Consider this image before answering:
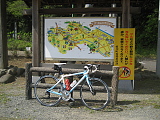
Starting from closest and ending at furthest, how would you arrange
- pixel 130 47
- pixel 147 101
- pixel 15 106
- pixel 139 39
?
pixel 15 106 → pixel 147 101 → pixel 130 47 → pixel 139 39

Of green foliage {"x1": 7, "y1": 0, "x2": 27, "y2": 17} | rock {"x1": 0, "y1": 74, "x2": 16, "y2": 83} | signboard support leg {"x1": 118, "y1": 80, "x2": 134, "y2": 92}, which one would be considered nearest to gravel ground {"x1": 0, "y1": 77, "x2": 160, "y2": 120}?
signboard support leg {"x1": 118, "y1": 80, "x2": 134, "y2": 92}

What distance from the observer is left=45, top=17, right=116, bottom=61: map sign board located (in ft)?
25.9

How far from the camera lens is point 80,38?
314 inches

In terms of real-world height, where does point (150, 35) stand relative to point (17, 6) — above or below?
below

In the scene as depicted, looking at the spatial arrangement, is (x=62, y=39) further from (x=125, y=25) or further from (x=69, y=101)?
(x=69, y=101)

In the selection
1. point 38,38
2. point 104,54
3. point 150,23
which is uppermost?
point 150,23

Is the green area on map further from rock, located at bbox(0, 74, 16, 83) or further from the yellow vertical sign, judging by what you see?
rock, located at bbox(0, 74, 16, 83)

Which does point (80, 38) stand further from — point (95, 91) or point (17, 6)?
point (17, 6)

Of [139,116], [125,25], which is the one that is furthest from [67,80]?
[125,25]

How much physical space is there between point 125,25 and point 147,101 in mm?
2473

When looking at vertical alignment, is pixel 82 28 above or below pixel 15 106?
above

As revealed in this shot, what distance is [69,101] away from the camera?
6.21 m

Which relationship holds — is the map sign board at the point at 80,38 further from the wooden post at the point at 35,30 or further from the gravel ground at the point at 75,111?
the gravel ground at the point at 75,111

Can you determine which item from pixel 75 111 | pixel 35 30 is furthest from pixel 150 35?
pixel 75 111
